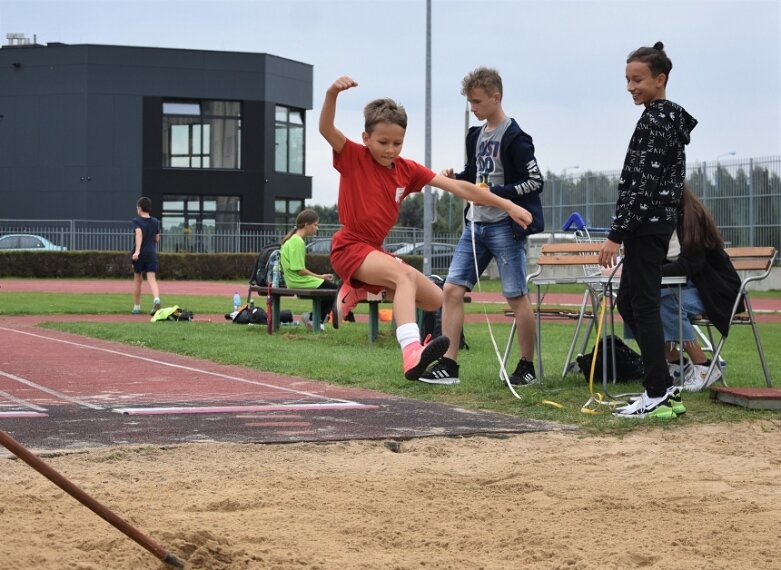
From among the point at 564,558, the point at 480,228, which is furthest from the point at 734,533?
the point at 480,228

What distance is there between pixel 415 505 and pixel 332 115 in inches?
107

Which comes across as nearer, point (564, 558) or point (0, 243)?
point (564, 558)

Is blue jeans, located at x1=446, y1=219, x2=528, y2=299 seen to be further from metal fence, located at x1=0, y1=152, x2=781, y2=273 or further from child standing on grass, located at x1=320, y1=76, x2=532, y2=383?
metal fence, located at x1=0, y1=152, x2=781, y2=273

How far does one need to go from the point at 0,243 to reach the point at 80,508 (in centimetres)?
3426

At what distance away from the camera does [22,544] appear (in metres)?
4.04

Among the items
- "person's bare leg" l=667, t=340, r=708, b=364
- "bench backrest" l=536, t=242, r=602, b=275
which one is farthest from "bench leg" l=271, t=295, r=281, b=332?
"person's bare leg" l=667, t=340, r=708, b=364

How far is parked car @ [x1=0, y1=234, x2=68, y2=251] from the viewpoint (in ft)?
121

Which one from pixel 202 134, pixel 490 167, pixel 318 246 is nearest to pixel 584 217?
pixel 318 246

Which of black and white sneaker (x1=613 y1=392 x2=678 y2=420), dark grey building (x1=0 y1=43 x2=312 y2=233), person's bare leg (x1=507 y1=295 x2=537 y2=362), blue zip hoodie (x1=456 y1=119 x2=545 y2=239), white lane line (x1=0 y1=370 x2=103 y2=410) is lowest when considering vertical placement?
white lane line (x1=0 y1=370 x2=103 y2=410)

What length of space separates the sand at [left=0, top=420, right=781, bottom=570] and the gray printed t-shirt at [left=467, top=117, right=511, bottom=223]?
252 centimetres

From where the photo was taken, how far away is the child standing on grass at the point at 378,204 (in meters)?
6.61

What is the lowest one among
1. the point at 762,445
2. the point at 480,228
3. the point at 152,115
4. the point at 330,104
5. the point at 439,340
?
the point at 762,445

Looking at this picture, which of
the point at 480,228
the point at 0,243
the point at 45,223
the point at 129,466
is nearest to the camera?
the point at 129,466

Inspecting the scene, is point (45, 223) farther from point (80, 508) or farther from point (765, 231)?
point (80, 508)
